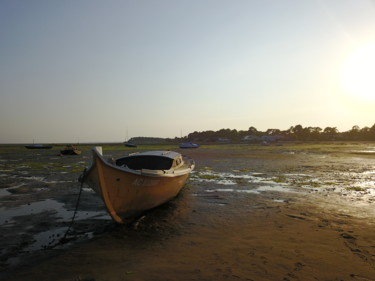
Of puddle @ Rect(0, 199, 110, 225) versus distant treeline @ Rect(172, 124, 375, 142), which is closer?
puddle @ Rect(0, 199, 110, 225)

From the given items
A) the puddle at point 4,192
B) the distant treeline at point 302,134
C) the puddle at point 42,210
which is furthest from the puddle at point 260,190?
the distant treeline at point 302,134

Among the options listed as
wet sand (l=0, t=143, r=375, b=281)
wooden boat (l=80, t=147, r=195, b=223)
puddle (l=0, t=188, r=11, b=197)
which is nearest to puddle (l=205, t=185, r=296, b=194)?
wet sand (l=0, t=143, r=375, b=281)

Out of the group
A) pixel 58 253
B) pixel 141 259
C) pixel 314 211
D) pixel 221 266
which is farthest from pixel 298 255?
pixel 58 253

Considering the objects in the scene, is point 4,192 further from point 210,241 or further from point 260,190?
point 260,190

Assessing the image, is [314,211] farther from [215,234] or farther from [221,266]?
[221,266]

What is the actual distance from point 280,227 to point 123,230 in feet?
15.8

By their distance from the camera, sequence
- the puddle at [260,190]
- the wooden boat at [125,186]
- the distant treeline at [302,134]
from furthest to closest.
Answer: the distant treeline at [302,134]
the puddle at [260,190]
the wooden boat at [125,186]

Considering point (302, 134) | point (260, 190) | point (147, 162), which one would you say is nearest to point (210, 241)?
point (147, 162)

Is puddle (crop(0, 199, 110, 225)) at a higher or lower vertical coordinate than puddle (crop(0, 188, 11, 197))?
lower

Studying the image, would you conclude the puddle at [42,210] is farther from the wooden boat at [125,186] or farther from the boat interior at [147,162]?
the boat interior at [147,162]

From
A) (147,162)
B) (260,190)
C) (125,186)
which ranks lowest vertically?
(260,190)

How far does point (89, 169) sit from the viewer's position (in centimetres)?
750

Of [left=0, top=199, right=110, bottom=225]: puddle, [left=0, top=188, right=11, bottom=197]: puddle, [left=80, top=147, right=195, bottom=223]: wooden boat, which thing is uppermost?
[left=80, top=147, right=195, bottom=223]: wooden boat

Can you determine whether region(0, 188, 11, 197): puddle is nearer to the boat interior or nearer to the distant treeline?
the boat interior
